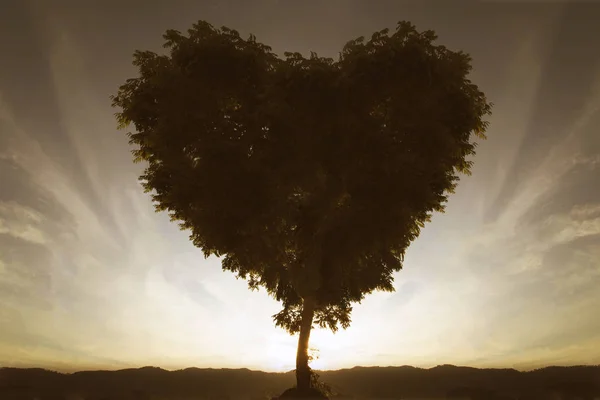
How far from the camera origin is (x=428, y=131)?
16828 millimetres

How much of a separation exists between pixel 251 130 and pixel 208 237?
4.74 metres

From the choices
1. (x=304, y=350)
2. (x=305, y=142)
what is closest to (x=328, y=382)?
(x=304, y=350)

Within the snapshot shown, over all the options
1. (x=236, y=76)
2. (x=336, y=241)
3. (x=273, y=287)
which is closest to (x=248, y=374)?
(x=273, y=287)

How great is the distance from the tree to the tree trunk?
0.06m

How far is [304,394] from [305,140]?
10.3m

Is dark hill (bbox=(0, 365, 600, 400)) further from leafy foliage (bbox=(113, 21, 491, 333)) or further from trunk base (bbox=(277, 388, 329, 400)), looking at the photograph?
leafy foliage (bbox=(113, 21, 491, 333))

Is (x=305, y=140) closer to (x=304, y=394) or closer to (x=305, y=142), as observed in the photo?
(x=305, y=142)

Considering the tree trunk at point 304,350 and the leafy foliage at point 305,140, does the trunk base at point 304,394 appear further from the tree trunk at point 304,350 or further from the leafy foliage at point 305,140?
the leafy foliage at point 305,140

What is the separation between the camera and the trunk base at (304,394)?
651 inches

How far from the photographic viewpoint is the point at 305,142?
53.6 ft

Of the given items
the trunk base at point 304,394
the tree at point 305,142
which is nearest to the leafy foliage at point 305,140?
the tree at point 305,142

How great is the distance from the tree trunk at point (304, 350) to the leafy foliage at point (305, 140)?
676 mm

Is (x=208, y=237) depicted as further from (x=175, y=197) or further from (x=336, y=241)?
(x=336, y=241)

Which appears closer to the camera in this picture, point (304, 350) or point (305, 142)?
point (305, 142)
